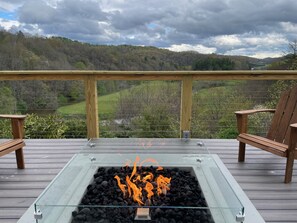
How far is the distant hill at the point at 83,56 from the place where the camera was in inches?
158

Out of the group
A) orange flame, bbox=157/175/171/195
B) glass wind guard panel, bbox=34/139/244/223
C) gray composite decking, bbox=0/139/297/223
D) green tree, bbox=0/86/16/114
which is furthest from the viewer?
green tree, bbox=0/86/16/114

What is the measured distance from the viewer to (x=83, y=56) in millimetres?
4914

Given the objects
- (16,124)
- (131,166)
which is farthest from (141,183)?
(16,124)

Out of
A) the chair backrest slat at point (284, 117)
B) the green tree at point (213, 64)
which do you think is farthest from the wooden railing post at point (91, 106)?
the chair backrest slat at point (284, 117)

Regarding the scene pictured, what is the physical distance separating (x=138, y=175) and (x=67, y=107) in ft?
7.46

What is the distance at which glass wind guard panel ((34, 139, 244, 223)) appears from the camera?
1.48 meters

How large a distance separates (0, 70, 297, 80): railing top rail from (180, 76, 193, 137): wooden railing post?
76mm

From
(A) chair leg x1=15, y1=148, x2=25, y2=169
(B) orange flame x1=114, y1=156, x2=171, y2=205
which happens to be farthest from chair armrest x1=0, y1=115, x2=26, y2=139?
(B) orange flame x1=114, y1=156, x2=171, y2=205

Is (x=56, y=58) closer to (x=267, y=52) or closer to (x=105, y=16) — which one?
(x=105, y=16)

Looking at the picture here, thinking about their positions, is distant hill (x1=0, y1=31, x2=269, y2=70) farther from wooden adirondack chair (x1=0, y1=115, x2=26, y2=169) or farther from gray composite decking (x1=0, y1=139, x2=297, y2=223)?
wooden adirondack chair (x1=0, y1=115, x2=26, y2=169)

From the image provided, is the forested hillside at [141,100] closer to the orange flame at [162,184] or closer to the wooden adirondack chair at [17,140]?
the wooden adirondack chair at [17,140]

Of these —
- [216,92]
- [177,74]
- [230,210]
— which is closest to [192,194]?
[230,210]

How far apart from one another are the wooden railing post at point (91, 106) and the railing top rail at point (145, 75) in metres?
0.08

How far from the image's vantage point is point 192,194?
1.85 m
